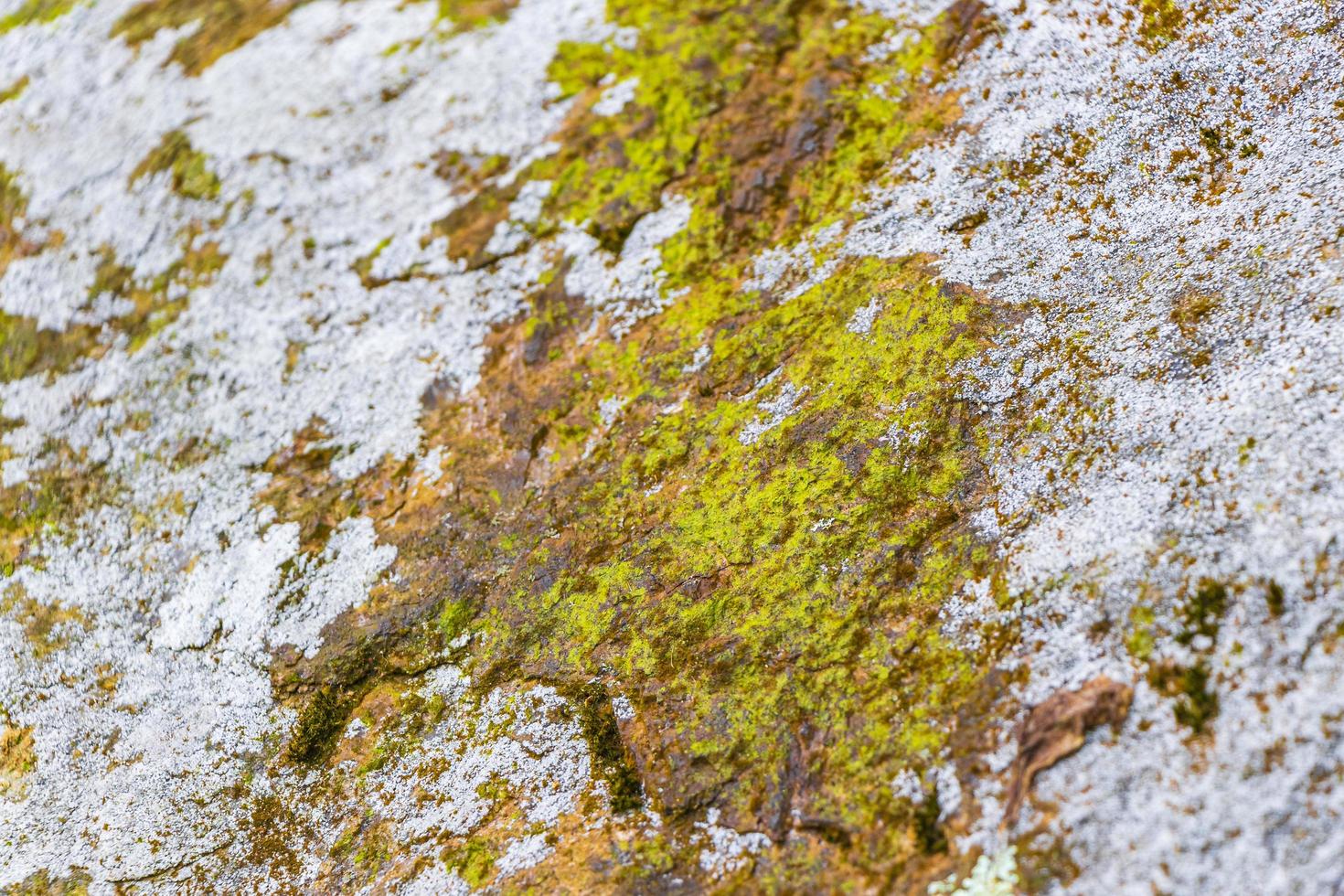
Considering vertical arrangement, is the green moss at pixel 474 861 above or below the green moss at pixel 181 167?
below

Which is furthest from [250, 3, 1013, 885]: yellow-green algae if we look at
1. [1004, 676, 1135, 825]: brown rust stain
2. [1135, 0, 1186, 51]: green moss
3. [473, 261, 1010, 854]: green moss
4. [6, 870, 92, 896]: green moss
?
[6, 870, 92, 896]: green moss

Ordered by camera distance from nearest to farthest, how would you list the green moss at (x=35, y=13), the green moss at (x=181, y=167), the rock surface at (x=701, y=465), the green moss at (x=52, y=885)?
the rock surface at (x=701, y=465), the green moss at (x=52, y=885), the green moss at (x=181, y=167), the green moss at (x=35, y=13)

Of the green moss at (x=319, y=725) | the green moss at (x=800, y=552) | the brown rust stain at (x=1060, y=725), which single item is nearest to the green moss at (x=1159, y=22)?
the green moss at (x=800, y=552)

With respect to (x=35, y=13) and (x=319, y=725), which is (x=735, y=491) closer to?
(x=319, y=725)

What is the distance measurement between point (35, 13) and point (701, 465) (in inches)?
437

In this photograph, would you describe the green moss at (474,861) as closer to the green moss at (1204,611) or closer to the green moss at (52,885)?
the green moss at (52,885)

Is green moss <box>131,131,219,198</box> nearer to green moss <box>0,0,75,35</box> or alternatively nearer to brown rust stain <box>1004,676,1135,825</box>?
green moss <box>0,0,75,35</box>

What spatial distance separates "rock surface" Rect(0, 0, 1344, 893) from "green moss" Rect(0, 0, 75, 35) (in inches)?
140

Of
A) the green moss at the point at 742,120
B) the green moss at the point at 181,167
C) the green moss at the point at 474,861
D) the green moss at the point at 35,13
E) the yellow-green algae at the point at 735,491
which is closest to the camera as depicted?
the yellow-green algae at the point at 735,491

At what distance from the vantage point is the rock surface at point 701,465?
161 inches

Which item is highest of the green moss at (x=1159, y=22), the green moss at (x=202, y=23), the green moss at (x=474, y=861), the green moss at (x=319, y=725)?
the green moss at (x=202, y=23)

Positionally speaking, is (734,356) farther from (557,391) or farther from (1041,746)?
(1041,746)

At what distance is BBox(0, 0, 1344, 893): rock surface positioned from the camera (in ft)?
13.4

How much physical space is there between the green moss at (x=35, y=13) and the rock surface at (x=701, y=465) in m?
3.56
